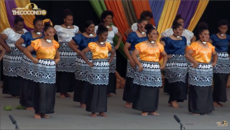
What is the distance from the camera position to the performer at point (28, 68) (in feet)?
31.3

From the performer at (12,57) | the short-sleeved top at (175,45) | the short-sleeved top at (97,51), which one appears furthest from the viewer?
the performer at (12,57)

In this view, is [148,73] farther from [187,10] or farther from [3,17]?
[3,17]

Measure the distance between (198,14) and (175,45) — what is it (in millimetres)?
2674

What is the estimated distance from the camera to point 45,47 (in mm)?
9062

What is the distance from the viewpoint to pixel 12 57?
11.0m

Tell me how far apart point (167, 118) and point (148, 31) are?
1.35 metres

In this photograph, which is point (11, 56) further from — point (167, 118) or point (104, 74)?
point (167, 118)

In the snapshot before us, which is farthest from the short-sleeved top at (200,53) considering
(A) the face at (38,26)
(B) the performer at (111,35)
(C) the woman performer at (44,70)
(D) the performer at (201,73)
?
(A) the face at (38,26)

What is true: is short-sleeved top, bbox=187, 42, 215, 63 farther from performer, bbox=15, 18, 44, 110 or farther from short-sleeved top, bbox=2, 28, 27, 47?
short-sleeved top, bbox=2, 28, 27, 47

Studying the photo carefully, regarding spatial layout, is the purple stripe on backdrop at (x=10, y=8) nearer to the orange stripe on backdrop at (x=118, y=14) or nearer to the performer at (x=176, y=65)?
the orange stripe on backdrop at (x=118, y=14)

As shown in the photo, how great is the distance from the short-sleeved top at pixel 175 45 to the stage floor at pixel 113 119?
961 millimetres

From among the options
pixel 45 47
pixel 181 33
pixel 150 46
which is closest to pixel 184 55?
pixel 181 33

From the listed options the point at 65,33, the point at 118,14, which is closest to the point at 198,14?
the point at 118,14

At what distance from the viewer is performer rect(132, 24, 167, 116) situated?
9398mm
